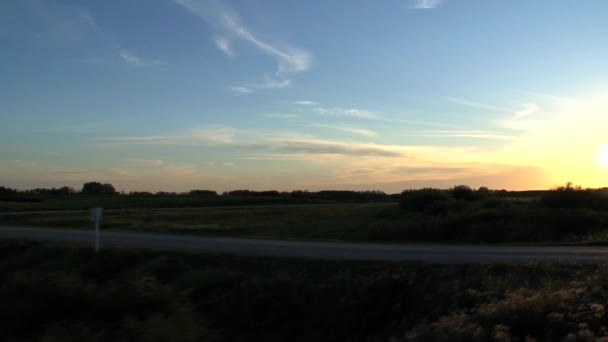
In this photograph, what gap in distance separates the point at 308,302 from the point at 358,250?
6.83 metres

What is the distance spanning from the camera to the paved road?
762 inches

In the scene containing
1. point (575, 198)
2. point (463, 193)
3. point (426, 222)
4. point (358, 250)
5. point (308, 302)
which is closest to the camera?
point (308, 302)

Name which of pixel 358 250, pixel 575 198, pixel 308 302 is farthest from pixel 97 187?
pixel 308 302

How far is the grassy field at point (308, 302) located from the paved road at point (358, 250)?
172 cm

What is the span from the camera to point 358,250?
74.4ft

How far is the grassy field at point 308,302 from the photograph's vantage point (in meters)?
9.41

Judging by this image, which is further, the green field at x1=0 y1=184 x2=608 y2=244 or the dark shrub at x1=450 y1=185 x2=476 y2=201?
the dark shrub at x1=450 y1=185 x2=476 y2=201

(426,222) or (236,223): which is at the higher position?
(426,222)

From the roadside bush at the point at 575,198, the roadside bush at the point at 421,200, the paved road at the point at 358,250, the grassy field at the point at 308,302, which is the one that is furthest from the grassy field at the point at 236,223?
the grassy field at the point at 308,302

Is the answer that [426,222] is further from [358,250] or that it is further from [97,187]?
[97,187]

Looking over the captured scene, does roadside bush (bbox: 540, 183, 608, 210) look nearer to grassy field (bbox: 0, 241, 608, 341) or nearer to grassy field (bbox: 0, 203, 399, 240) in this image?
grassy field (bbox: 0, 203, 399, 240)

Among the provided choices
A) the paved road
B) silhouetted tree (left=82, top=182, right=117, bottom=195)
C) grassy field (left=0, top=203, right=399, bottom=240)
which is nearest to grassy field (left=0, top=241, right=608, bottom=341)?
the paved road

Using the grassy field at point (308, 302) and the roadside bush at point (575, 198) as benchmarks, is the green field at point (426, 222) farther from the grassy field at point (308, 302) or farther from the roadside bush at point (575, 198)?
the grassy field at point (308, 302)

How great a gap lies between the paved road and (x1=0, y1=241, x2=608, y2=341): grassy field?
172cm
